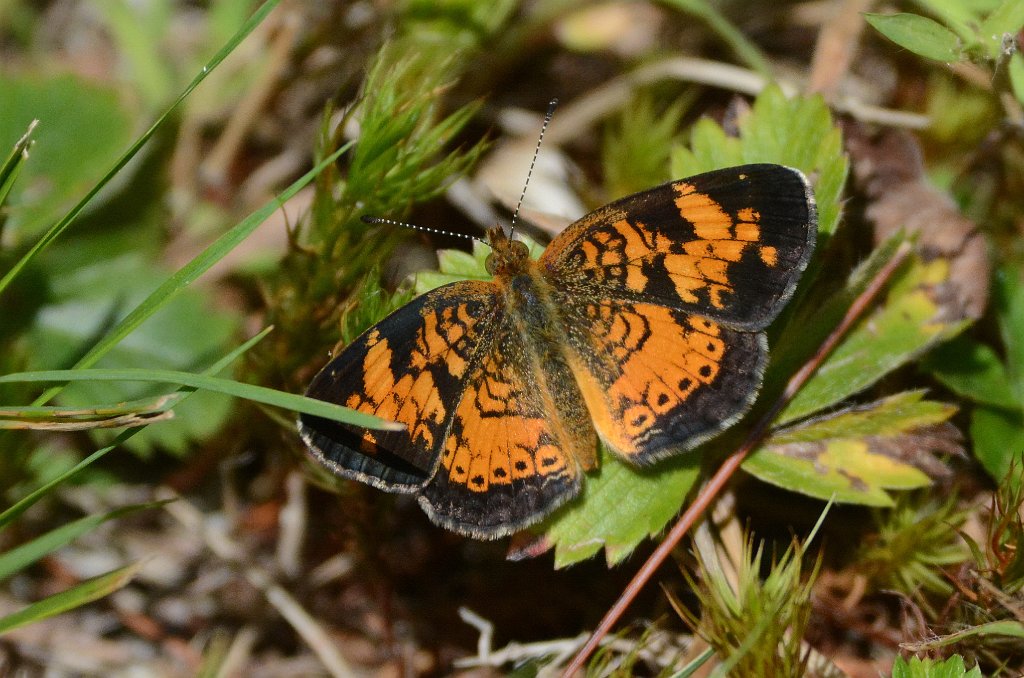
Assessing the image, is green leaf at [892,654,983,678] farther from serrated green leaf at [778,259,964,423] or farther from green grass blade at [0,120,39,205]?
green grass blade at [0,120,39,205]

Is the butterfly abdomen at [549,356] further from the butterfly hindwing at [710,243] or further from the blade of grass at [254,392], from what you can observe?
the blade of grass at [254,392]

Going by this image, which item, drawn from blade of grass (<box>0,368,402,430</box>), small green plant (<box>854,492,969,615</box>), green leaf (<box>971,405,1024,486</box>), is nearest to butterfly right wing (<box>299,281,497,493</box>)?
blade of grass (<box>0,368,402,430</box>)

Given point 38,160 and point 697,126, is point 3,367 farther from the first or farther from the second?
point 697,126

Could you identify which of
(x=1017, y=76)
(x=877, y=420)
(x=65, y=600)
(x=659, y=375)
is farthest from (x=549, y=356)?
(x=1017, y=76)

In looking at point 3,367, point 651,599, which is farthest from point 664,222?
point 3,367

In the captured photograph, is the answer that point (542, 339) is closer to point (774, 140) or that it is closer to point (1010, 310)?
point (774, 140)
